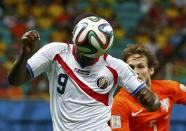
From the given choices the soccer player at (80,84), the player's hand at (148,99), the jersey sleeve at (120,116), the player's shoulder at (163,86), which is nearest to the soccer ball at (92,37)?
the soccer player at (80,84)

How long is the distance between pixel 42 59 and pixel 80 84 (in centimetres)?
34

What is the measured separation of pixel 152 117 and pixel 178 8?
10977 mm

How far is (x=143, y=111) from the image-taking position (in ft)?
18.9

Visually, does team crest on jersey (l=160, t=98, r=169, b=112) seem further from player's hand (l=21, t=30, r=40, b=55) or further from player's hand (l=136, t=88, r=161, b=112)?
player's hand (l=21, t=30, r=40, b=55)

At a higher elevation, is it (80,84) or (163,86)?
(80,84)

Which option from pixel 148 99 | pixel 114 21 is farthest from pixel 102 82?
pixel 114 21

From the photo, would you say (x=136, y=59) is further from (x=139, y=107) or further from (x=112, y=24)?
(x=112, y=24)

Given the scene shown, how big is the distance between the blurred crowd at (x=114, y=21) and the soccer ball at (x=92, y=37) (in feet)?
27.4

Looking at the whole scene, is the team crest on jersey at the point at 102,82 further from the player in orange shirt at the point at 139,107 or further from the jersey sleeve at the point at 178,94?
the jersey sleeve at the point at 178,94

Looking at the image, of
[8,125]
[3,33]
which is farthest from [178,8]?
[8,125]

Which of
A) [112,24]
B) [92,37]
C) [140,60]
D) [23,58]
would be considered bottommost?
[140,60]

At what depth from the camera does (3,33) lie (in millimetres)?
14430

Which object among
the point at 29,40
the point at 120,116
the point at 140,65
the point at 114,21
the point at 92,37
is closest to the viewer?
the point at 29,40

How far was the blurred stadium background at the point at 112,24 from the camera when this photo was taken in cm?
1175
